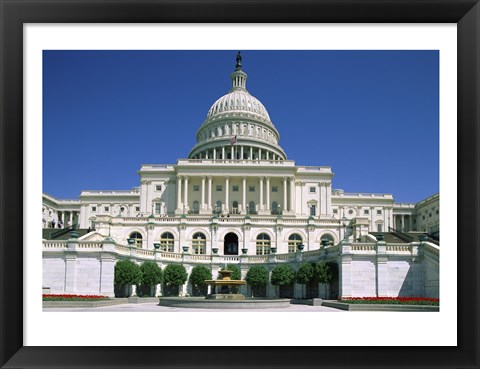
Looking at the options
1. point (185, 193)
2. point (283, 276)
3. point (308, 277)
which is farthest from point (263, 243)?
point (185, 193)

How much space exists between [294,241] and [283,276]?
1616 centimetres

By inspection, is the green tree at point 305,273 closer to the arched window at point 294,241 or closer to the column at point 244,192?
the arched window at point 294,241

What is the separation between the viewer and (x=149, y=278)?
121 ft

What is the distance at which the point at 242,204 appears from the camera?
81.6 metres

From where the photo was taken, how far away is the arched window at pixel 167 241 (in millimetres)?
53344

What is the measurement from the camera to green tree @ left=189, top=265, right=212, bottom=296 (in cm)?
4100

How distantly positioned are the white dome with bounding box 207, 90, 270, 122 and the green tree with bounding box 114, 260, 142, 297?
82.8m

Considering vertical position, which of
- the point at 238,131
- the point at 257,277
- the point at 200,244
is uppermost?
the point at 238,131

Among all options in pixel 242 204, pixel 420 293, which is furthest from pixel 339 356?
pixel 242 204

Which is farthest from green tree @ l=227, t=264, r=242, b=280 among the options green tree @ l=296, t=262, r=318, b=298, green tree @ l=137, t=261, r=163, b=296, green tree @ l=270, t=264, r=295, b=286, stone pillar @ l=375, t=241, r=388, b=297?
stone pillar @ l=375, t=241, r=388, b=297

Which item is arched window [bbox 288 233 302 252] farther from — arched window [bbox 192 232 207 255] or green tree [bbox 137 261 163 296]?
green tree [bbox 137 261 163 296]

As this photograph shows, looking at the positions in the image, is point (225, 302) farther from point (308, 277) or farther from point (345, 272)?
point (308, 277)

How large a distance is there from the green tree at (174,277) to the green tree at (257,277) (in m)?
5.70
